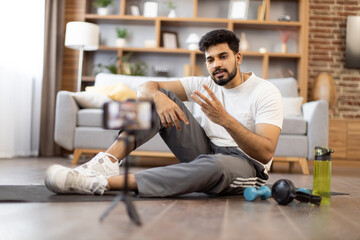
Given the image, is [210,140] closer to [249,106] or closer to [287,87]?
[249,106]

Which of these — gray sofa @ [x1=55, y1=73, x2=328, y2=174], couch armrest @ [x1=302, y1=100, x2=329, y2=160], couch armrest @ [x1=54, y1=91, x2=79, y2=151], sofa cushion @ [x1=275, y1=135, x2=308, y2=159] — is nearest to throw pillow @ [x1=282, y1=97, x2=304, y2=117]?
gray sofa @ [x1=55, y1=73, x2=328, y2=174]

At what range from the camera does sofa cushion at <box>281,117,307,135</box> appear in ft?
12.3

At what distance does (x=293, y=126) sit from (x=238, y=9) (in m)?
2.07

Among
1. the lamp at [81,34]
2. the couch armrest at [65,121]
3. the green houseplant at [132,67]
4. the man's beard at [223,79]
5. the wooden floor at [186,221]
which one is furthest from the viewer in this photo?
the green houseplant at [132,67]

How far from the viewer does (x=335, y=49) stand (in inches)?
224

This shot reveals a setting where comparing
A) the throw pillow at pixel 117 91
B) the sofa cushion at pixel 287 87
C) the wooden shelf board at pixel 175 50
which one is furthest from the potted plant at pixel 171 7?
the sofa cushion at pixel 287 87

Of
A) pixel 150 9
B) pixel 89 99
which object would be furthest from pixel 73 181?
pixel 150 9

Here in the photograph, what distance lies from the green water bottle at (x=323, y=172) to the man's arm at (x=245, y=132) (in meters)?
0.33

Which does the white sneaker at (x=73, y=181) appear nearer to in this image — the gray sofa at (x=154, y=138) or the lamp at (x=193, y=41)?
the gray sofa at (x=154, y=138)

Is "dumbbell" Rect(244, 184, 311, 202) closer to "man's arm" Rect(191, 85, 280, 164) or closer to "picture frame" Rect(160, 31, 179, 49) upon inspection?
"man's arm" Rect(191, 85, 280, 164)

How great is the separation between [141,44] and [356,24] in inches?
111

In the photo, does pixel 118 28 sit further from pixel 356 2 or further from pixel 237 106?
pixel 237 106

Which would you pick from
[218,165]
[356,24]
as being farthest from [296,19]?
[218,165]

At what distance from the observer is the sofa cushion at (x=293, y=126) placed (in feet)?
12.3
